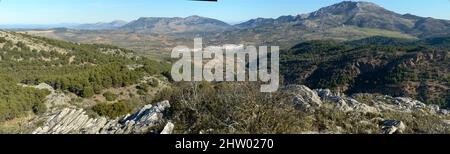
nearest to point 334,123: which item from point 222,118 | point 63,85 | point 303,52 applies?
point 222,118

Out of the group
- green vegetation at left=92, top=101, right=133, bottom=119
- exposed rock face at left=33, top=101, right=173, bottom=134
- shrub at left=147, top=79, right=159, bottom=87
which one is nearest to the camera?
exposed rock face at left=33, top=101, right=173, bottom=134

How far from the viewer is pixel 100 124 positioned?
409 inches

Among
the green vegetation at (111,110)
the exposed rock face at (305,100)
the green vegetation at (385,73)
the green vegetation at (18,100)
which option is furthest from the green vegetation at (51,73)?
the green vegetation at (385,73)

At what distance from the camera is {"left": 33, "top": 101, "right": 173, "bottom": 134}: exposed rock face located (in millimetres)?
9570

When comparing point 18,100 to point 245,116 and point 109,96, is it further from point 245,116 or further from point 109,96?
point 245,116

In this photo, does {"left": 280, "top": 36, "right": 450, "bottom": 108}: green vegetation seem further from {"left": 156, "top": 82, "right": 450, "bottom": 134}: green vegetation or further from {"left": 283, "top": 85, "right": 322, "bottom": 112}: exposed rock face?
{"left": 156, "top": 82, "right": 450, "bottom": 134}: green vegetation

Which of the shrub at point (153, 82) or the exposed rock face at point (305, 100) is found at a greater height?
the exposed rock face at point (305, 100)

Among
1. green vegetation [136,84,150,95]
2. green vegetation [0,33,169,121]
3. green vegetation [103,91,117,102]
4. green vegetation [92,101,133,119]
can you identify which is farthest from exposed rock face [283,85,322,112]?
green vegetation [136,84,150,95]

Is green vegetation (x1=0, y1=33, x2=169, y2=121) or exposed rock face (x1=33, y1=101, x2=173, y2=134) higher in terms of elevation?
exposed rock face (x1=33, y1=101, x2=173, y2=134)

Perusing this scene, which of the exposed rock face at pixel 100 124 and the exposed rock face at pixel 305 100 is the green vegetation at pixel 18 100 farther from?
the exposed rock face at pixel 305 100

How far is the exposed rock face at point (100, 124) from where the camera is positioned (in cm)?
957

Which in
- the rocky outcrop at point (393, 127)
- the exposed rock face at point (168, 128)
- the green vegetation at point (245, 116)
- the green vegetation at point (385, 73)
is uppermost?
the green vegetation at point (245, 116)
